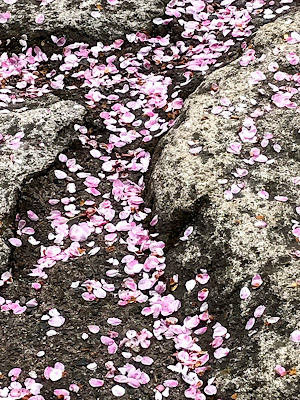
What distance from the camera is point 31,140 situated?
17.6ft

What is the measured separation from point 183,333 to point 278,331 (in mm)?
618

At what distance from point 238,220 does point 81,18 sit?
9.44 ft

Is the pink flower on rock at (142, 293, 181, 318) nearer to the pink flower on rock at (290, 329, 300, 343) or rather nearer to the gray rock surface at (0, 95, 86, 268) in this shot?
the pink flower on rock at (290, 329, 300, 343)

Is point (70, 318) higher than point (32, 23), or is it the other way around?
point (32, 23)

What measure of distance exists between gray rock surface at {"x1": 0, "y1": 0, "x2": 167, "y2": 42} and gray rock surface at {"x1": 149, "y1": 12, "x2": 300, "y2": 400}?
1.34 meters

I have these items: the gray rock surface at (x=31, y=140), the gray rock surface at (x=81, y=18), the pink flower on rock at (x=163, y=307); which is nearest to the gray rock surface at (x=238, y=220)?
the pink flower on rock at (x=163, y=307)

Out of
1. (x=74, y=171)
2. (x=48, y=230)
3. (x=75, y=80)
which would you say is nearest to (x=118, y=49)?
(x=75, y=80)

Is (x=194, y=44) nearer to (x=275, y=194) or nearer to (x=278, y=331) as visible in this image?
(x=275, y=194)

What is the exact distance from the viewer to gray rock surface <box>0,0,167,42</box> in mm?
6445

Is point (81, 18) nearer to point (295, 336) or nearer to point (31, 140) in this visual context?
point (31, 140)

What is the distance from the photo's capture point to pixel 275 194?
4.62m

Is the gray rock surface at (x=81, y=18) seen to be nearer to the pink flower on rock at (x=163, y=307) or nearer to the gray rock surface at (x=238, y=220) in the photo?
the gray rock surface at (x=238, y=220)

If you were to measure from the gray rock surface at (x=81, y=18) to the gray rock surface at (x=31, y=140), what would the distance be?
921mm

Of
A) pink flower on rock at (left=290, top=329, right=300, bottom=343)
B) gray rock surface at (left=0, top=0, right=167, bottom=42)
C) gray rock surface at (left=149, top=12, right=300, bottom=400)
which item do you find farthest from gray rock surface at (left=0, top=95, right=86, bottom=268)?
pink flower on rock at (left=290, top=329, right=300, bottom=343)
